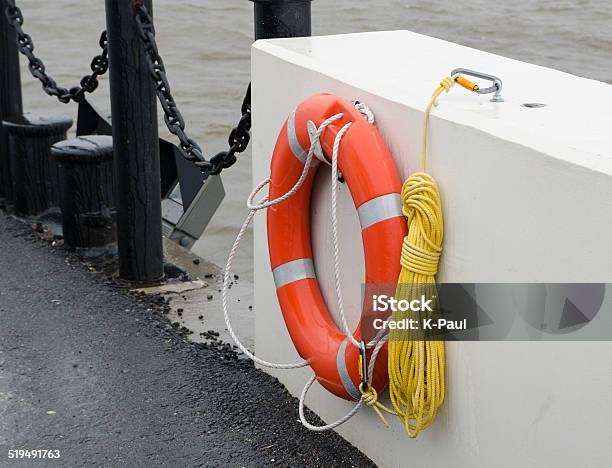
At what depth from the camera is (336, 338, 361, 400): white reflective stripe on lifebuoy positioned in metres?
3.04

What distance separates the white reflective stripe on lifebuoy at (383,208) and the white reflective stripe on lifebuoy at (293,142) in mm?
439

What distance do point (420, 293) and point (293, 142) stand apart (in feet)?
2.38

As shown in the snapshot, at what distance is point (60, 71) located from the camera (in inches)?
438

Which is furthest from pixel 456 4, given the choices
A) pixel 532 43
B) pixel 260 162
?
pixel 260 162

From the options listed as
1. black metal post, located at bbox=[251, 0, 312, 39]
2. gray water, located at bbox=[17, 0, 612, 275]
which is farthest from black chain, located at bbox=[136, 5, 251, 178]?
gray water, located at bbox=[17, 0, 612, 275]

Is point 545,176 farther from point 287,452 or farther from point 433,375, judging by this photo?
point 287,452

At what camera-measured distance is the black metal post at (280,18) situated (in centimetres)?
365

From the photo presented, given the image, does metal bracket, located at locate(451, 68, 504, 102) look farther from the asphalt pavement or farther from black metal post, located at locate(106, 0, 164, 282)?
black metal post, located at locate(106, 0, 164, 282)

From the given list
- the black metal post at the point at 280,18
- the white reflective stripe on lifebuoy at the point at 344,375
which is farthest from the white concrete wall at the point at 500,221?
the black metal post at the point at 280,18

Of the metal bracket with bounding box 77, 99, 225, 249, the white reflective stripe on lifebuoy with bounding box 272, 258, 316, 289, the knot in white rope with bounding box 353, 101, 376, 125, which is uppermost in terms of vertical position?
the knot in white rope with bounding box 353, 101, 376, 125

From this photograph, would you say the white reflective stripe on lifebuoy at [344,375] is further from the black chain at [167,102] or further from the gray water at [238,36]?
the gray water at [238,36]

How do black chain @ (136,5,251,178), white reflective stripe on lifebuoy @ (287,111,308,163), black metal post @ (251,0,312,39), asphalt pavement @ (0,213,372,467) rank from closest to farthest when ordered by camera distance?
white reflective stripe on lifebuoy @ (287,111,308,163) < asphalt pavement @ (0,213,372,467) < black metal post @ (251,0,312,39) < black chain @ (136,5,251,178)

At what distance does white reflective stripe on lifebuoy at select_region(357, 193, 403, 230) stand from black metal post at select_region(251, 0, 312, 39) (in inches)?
43.0

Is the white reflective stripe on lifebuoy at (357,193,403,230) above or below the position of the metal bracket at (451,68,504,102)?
below
